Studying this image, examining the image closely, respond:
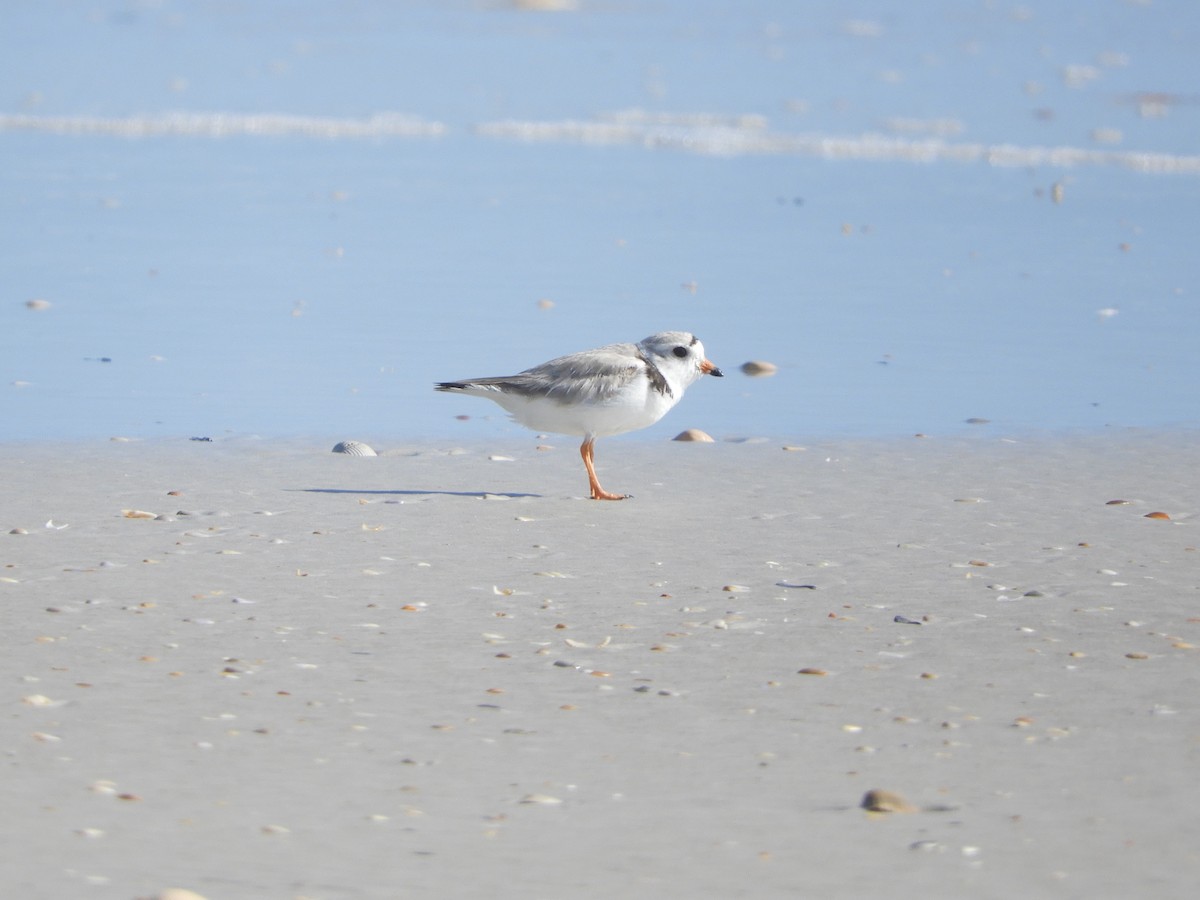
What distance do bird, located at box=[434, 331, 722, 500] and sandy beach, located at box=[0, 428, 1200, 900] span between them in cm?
29

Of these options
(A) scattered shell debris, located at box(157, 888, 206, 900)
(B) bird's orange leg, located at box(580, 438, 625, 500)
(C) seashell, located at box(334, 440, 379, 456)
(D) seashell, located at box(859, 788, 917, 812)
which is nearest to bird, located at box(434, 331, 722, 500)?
(B) bird's orange leg, located at box(580, 438, 625, 500)

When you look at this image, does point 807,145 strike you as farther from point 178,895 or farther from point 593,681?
point 178,895

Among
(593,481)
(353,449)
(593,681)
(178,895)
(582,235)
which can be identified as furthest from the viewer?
(582,235)

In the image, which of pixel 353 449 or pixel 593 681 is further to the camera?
pixel 353 449

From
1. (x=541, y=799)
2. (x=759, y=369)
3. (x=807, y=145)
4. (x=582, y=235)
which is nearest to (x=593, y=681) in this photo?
(x=541, y=799)

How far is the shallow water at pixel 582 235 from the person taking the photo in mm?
8961

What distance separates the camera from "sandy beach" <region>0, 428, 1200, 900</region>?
3.48 meters

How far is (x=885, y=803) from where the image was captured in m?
3.71

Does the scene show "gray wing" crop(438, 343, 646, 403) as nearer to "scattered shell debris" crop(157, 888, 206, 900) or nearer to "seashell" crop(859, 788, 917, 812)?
"seashell" crop(859, 788, 917, 812)

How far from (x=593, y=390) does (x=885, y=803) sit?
3.56 m

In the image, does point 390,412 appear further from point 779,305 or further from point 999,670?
point 999,670

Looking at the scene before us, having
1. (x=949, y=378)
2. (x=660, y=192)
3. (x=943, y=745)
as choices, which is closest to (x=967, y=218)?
(x=660, y=192)

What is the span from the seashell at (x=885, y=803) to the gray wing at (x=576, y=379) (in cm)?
350

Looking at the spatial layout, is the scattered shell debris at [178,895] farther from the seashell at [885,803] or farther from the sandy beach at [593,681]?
the seashell at [885,803]
